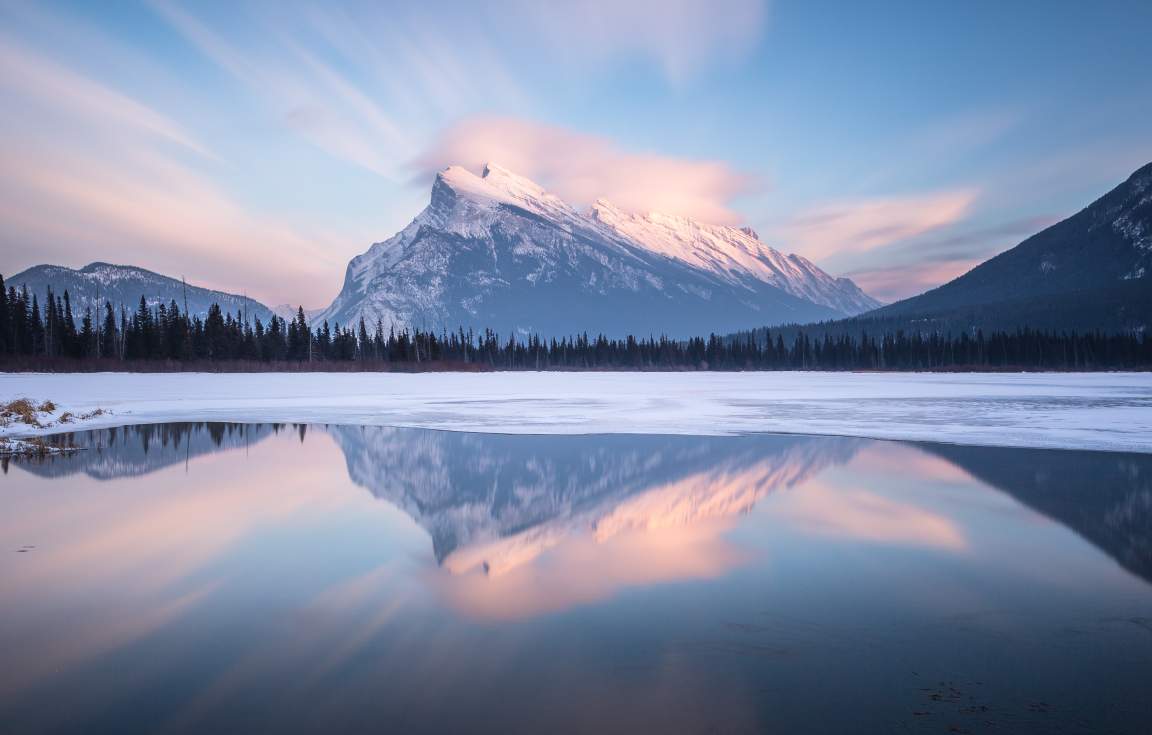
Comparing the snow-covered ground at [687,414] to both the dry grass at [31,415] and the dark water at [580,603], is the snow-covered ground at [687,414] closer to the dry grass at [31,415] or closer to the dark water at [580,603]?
the dry grass at [31,415]

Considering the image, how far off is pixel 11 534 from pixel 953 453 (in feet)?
68.1

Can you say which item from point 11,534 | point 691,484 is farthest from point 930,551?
point 11,534

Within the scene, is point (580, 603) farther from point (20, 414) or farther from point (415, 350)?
point (415, 350)

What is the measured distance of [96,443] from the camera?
21.1 m

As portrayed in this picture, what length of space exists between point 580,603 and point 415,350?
140 meters

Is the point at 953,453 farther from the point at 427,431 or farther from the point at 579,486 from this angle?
the point at 427,431

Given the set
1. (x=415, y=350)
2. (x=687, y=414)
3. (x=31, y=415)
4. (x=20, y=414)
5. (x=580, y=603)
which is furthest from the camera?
(x=415, y=350)

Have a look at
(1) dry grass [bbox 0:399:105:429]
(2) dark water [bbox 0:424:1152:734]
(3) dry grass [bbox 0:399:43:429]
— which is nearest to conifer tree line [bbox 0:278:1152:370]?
(1) dry grass [bbox 0:399:105:429]

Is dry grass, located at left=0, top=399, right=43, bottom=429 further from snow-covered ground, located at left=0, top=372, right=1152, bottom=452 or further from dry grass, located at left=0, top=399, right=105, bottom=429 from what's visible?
snow-covered ground, located at left=0, top=372, right=1152, bottom=452

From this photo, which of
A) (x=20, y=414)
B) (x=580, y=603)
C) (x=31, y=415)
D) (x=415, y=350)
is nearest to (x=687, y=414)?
(x=580, y=603)

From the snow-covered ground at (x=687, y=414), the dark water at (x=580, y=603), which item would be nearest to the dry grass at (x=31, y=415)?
the snow-covered ground at (x=687, y=414)

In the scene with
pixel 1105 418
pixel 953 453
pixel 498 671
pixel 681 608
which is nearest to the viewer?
pixel 498 671

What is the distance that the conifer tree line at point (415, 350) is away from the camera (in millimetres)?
100938

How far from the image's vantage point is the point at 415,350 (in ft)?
468
